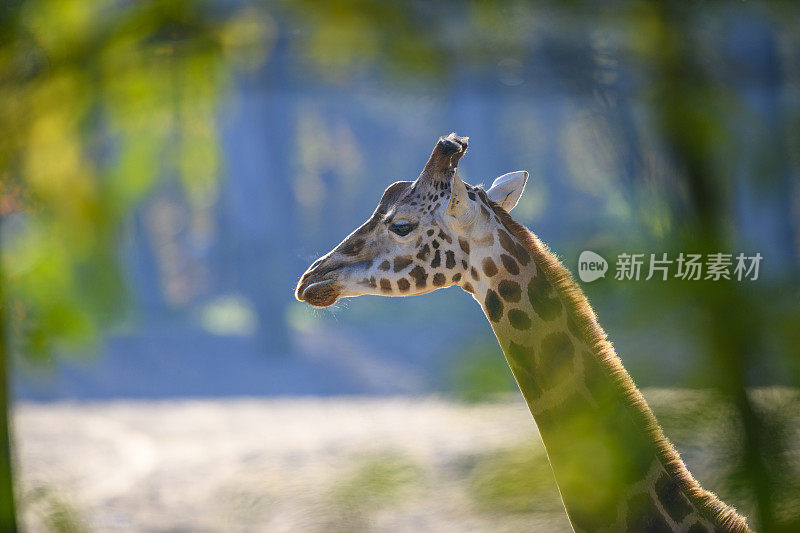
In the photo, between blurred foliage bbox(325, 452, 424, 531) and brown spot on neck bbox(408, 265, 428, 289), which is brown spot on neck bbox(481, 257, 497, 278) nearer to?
brown spot on neck bbox(408, 265, 428, 289)

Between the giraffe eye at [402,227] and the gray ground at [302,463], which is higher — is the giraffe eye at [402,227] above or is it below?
above

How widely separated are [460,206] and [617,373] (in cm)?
18

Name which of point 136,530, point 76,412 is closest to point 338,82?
point 136,530

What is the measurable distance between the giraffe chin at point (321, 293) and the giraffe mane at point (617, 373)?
145 mm

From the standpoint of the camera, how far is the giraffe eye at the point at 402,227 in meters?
0.61

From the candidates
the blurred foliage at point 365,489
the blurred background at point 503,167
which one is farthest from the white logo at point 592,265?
the blurred foliage at point 365,489

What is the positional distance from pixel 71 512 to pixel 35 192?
14.6 inches

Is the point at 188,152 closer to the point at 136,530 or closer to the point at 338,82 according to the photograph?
the point at 338,82

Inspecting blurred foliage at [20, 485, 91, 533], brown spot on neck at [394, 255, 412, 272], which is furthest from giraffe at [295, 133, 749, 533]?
blurred foliage at [20, 485, 91, 533]

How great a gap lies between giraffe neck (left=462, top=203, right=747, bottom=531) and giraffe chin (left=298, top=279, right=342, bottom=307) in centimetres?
11

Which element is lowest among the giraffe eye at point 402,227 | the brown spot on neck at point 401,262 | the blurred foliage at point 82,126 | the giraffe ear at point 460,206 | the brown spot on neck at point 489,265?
the brown spot on neck at point 489,265

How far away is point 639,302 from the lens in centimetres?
62

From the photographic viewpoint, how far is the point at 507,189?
0.64 meters

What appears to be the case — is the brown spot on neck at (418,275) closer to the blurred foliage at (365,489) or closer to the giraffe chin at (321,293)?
the giraffe chin at (321,293)
